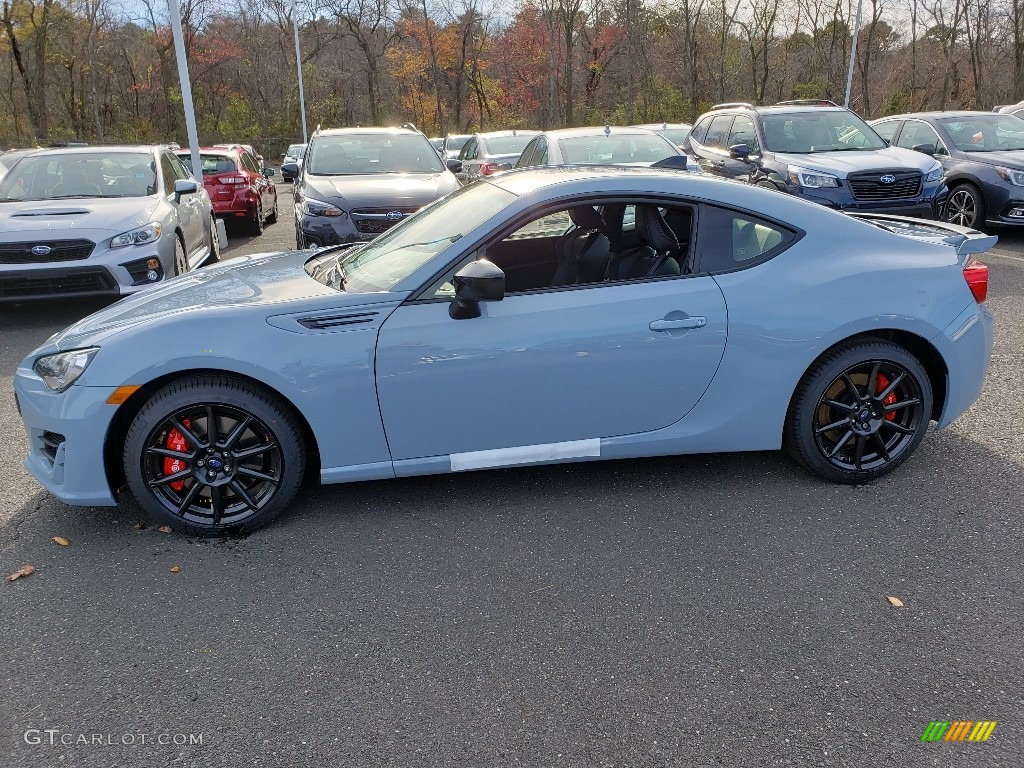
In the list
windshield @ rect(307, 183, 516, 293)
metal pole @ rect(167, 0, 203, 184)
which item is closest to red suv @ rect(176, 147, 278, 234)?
metal pole @ rect(167, 0, 203, 184)

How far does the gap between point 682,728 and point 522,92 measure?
5182cm

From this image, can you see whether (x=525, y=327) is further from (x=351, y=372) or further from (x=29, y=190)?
(x=29, y=190)

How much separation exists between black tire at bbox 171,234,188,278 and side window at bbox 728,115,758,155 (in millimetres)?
7312

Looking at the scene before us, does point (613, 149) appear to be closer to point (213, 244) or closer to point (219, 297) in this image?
point (213, 244)

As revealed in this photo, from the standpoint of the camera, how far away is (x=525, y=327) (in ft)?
11.4

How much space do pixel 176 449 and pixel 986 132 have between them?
39.7 ft

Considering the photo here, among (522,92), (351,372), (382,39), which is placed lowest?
(351,372)

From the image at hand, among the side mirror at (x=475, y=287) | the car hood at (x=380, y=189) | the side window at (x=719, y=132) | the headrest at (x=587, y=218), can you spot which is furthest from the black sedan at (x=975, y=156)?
the side mirror at (x=475, y=287)

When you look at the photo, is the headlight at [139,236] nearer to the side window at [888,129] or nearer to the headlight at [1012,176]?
the headlight at [1012,176]

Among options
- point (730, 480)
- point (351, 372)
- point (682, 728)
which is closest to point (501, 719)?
point (682, 728)

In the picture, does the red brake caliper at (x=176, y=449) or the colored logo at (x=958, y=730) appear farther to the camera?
the red brake caliper at (x=176, y=449)

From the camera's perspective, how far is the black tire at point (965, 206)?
10.5 metres

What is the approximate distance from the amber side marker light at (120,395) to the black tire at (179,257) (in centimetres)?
498

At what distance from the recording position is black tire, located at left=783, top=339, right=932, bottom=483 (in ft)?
12.5
